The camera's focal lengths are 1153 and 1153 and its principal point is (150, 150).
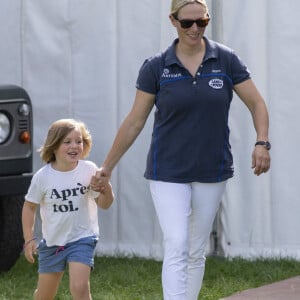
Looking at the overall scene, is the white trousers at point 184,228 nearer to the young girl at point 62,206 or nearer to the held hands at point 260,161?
the held hands at point 260,161

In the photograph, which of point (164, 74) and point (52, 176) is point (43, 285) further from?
point (164, 74)

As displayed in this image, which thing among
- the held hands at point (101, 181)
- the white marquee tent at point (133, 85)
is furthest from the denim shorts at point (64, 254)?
the white marquee tent at point (133, 85)

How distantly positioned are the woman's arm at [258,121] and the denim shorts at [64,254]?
3.28ft

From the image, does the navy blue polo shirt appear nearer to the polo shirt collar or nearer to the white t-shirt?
the polo shirt collar

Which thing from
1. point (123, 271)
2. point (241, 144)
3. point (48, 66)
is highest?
point (48, 66)

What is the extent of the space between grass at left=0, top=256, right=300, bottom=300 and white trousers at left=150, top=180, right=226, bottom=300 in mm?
1112

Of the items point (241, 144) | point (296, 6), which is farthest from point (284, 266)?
point (296, 6)

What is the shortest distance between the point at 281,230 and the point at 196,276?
2365 mm

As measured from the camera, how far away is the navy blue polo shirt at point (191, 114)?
571 cm

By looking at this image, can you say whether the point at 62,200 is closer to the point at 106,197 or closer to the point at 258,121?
the point at 106,197

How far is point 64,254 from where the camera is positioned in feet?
19.8

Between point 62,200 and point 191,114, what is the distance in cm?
87

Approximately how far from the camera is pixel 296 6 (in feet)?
26.4

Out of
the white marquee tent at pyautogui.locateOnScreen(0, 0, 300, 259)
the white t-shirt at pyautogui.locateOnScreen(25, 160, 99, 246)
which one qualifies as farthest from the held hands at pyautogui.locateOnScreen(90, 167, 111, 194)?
the white marquee tent at pyautogui.locateOnScreen(0, 0, 300, 259)
